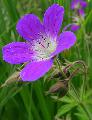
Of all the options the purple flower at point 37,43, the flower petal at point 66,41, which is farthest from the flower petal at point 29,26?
the flower petal at point 66,41

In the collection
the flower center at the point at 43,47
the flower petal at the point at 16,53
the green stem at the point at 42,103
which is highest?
the flower petal at the point at 16,53

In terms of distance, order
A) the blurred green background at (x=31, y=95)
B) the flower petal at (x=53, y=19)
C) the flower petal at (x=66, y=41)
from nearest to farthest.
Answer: the flower petal at (x=66, y=41) → the flower petal at (x=53, y=19) → the blurred green background at (x=31, y=95)

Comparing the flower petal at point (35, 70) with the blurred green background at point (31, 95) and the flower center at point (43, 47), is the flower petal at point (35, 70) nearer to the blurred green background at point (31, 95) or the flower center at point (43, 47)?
the flower center at point (43, 47)

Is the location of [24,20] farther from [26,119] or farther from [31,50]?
[26,119]

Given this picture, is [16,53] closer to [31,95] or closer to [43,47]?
[43,47]

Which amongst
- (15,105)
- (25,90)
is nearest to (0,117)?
(15,105)

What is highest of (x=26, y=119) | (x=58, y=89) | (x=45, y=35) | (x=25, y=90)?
(x=45, y=35)

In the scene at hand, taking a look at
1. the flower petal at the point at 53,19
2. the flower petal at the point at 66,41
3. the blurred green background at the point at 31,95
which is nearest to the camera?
the flower petal at the point at 66,41
